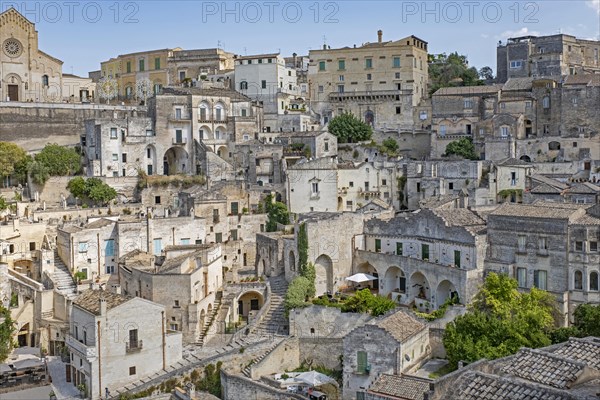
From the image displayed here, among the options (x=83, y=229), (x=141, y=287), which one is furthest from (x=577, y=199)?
(x=83, y=229)

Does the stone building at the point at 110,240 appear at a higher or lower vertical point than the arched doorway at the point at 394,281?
higher

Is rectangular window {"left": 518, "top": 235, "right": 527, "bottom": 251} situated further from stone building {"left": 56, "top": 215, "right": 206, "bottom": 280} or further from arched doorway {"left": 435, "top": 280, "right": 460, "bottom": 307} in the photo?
stone building {"left": 56, "top": 215, "right": 206, "bottom": 280}

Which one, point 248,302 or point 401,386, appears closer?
point 401,386

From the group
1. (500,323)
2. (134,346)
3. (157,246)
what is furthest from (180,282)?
(500,323)

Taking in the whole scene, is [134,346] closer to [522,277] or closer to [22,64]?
[522,277]

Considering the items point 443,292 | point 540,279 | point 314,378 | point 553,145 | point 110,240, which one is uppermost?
point 553,145

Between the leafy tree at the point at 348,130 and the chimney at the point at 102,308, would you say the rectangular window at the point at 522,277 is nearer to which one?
the chimney at the point at 102,308

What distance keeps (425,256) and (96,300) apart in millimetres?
18080

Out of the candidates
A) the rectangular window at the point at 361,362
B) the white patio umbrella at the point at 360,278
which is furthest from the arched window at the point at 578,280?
the white patio umbrella at the point at 360,278

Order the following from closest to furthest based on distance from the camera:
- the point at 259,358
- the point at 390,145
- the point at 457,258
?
the point at 259,358, the point at 457,258, the point at 390,145

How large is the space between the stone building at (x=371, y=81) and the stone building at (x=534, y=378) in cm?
5751

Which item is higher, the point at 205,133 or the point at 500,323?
the point at 205,133

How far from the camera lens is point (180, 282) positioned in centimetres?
4166

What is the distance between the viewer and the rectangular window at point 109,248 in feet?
156
